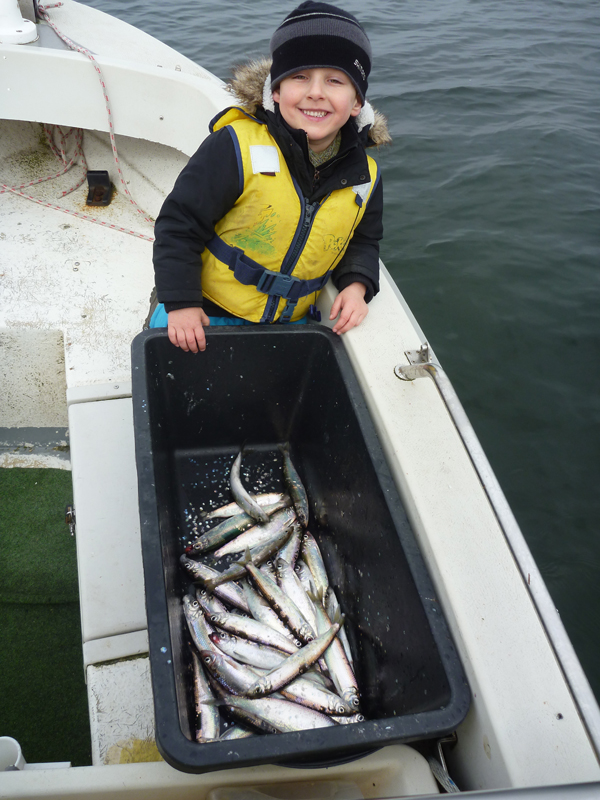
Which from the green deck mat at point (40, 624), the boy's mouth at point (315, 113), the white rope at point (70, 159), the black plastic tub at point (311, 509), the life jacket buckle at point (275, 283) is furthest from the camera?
the white rope at point (70, 159)

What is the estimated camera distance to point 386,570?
1.62 meters

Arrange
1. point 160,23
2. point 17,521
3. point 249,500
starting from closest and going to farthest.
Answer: point 249,500
point 17,521
point 160,23

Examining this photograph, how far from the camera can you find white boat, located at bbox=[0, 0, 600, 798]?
1.20m

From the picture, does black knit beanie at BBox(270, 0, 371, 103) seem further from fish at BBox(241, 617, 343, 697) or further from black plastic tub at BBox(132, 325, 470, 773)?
fish at BBox(241, 617, 343, 697)

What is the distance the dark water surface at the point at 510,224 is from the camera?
317 centimetres

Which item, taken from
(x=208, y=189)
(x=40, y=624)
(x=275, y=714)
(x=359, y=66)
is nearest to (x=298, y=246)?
(x=208, y=189)

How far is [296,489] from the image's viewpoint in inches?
88.3

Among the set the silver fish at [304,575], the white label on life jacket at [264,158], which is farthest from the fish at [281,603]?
the white label on life jacket at [264,158]

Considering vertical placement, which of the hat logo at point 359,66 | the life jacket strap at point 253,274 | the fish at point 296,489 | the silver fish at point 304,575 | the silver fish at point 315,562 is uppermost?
the hat logo at point 359,66

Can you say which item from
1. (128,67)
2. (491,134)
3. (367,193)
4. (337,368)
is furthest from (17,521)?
(491,134)

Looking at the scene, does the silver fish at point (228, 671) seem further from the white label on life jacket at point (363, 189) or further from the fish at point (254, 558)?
the white label on life jacket at point (363, 189)

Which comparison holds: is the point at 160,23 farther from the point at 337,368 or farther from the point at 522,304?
the point at 337,368

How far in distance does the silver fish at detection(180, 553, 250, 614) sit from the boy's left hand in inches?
39.6

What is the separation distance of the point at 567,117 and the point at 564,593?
5.92m
